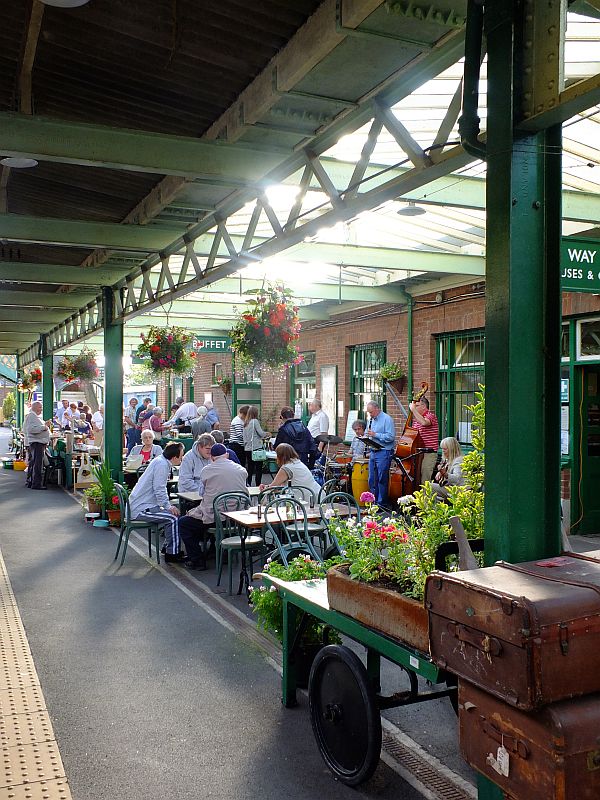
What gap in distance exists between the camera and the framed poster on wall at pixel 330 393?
1616 centimetres

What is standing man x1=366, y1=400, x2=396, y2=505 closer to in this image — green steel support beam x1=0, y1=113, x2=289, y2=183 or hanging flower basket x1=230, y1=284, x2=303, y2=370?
hanging flower basket x1=230, y1=284, x2=303, y2=370

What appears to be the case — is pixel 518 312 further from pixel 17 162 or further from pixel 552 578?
pixel 17 162

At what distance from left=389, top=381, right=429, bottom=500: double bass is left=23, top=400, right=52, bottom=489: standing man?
7931 mm

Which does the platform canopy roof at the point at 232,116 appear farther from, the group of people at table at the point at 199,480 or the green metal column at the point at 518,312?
the group of people at table at the point at 199,480

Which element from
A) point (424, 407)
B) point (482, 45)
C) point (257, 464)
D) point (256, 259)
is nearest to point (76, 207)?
point (256, 259)

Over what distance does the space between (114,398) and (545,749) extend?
10.4 metres

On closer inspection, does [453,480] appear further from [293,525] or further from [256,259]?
[256,259]

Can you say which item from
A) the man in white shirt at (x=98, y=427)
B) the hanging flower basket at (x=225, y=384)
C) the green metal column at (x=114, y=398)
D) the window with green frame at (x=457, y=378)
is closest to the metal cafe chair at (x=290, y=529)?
the green metal column at (x=114, y=398)

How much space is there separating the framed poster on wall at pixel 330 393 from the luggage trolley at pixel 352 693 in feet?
39.2

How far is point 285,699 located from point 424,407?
8.12 m

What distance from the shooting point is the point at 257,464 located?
14.8m

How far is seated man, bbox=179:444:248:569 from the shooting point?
7.87 meters

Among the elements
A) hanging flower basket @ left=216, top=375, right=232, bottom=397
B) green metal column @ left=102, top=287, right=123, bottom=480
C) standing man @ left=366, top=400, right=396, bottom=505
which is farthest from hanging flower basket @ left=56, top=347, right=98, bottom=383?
standing man @ left=366, top=400, right=396, bottom=505

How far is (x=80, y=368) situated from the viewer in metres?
21.3
